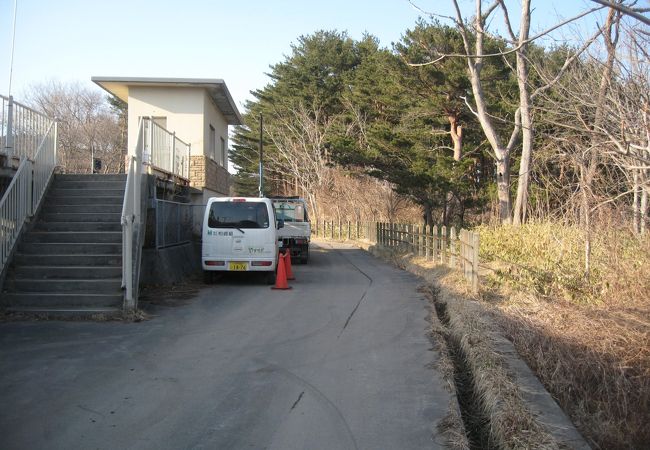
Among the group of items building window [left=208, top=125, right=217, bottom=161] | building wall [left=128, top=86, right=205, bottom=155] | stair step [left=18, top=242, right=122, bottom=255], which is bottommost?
stair step [left=18, top=242, right=122, bottom=255]

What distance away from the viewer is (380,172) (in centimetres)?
2775

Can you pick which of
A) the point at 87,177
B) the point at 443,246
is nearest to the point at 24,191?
the point at 87,177

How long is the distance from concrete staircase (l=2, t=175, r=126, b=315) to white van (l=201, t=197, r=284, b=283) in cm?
219

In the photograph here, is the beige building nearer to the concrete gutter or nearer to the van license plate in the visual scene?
the van license plate

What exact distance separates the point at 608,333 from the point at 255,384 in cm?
436

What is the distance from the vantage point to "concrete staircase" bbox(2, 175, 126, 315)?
29.7ft

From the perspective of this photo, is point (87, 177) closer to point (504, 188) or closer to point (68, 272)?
point (68, 272)

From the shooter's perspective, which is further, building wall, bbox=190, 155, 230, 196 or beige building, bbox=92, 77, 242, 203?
building wall, bbox=190, 155, 230, 196

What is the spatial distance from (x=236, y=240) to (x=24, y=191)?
4497 millimetres

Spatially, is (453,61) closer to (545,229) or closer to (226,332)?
(545,229)

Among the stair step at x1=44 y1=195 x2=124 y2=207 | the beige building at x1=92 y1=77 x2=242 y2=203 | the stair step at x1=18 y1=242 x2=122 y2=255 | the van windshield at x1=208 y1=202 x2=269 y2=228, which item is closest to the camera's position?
the stair step at x1=18 y1=242 x2=122 y2=255

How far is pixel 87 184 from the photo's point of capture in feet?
42.0

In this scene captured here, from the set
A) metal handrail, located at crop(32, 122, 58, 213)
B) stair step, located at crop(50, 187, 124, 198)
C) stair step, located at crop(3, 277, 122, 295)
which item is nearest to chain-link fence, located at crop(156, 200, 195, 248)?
stair step, located at crop(50, 187, 124, 198)

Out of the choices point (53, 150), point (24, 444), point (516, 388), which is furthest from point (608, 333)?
point (53, 150)
